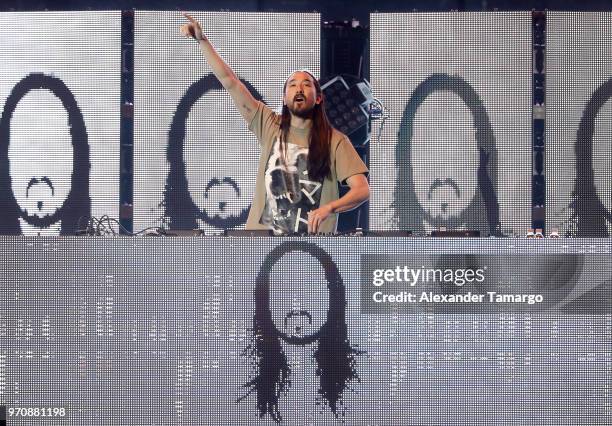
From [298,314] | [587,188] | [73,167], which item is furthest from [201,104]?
[298,314]

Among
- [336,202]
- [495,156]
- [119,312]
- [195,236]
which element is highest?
[495,156]

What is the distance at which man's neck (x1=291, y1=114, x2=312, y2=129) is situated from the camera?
7172mm

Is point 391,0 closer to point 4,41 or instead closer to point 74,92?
point 74,92

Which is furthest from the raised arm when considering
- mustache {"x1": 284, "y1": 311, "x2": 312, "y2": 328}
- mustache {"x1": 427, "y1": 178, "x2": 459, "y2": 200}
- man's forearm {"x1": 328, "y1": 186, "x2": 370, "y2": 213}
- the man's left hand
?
mustache {"x1": 284, "y1": 311, "x2": 312, "y2": 328}

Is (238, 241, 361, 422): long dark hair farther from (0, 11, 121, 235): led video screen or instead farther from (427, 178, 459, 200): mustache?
(0, 11, 121, 235): led video screen

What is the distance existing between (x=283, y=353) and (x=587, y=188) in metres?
4.68

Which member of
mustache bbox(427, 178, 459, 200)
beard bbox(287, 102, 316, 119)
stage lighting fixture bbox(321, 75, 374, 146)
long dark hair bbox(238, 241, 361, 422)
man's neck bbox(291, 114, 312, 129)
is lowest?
long dark hair bbox(238, 241, 361, 422)

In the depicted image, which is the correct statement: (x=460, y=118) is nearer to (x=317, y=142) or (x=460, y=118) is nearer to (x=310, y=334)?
(x=317, y=142)

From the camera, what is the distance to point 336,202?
6613mm

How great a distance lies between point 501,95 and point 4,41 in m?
4.43

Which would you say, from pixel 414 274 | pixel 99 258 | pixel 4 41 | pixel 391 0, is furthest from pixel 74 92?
pixel 414 274

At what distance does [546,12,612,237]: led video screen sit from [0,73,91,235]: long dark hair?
4081 mm

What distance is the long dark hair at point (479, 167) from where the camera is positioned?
26.6 feet

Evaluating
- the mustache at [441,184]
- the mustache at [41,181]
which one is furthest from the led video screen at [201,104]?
the mustache at [441,184]
